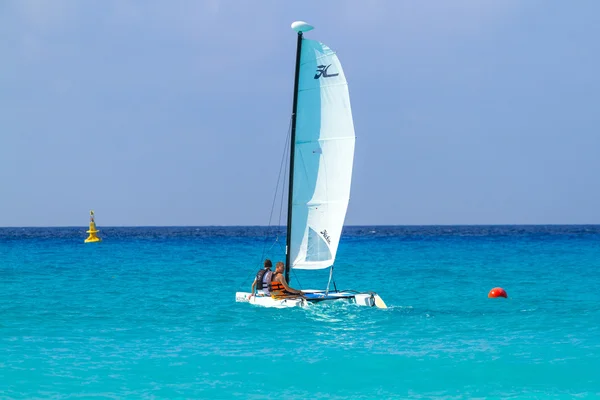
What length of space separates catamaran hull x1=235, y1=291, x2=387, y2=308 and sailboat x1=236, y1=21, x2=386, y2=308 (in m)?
0.03

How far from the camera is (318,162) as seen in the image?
80.9 feet

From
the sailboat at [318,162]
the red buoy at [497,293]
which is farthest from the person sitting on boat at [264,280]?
the red buoy at [497,293]

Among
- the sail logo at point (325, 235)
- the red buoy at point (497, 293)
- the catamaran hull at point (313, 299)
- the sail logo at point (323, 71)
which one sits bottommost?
the red buoy at point (497, 293)

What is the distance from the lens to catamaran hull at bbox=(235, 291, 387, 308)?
23041 mm

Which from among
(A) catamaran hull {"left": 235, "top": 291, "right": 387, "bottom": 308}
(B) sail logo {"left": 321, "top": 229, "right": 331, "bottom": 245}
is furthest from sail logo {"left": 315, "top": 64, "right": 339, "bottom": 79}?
(A) catamaran hull {"left": 235, "top": 291, "right": 387, "bottom": 308}

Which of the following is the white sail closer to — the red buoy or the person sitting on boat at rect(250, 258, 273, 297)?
the person sitting on boat at rect(250, 258, 273, 297)

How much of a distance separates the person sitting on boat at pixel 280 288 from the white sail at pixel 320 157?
1.24 m

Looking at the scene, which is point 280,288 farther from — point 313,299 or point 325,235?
point 325,235

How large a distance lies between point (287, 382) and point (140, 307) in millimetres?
12680

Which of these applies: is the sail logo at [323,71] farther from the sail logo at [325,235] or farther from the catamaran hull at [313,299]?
the catamaran hull at [313,299]

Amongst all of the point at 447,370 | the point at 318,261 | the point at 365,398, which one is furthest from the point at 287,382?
the point at 318,261

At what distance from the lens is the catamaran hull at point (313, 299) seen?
23.0 m

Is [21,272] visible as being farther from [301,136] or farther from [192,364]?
[192,364]

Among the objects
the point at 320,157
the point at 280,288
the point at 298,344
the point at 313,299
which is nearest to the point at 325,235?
the point at 280,288
